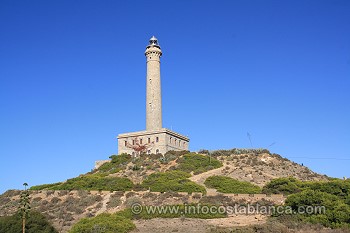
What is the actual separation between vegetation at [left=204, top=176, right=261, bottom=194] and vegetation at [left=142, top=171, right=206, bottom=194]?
2146 millimetres

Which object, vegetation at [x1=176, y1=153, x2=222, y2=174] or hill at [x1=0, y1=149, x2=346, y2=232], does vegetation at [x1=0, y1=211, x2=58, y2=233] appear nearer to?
hill at [x1=0, y1=149, x2=346, y2=232]

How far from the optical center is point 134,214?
103 feet

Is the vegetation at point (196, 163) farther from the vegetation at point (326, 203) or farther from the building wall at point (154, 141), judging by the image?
the vegetation at point (326, 203)

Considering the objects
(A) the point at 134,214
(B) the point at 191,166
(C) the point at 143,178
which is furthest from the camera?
(B) the point at 191,166

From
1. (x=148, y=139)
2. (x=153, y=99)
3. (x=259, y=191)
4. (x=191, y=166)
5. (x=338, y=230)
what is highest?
(x=153, y=99)

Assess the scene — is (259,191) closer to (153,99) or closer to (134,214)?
(134,214)

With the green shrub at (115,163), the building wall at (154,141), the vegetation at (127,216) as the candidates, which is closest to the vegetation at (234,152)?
the building wall at (154,141)

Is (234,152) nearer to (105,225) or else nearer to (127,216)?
(127,216)

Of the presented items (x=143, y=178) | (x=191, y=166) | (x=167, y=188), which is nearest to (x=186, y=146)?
(x=191, y=166)

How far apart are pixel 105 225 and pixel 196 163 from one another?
1145 inches

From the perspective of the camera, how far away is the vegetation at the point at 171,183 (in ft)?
137

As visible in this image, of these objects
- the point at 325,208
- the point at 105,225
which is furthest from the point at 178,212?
the point at 325,208

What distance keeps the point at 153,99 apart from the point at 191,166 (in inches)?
545

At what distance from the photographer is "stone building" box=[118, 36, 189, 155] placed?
60281 millimetres
